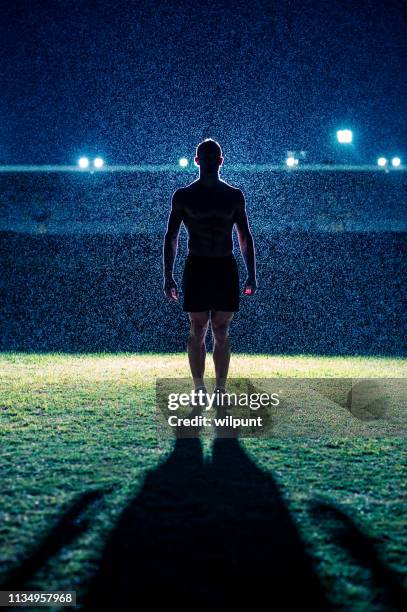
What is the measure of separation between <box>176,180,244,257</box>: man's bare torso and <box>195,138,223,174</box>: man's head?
0.11 m

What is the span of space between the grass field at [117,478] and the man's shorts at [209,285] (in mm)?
832

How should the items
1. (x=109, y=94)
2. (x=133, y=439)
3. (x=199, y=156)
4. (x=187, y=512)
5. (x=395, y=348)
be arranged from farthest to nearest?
(x=109, y=94) → (x=395, y=348) → (x=199, y=156) → (x=133, y=439) → (x=187, y=512)

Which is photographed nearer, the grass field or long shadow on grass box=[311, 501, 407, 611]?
long shadow on grass box=[311, 501, 407, 611]

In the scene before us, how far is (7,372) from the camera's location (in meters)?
5.63

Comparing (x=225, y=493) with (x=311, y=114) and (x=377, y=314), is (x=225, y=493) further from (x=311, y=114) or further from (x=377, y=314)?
(x=311, y=114)

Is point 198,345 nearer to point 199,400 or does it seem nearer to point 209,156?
point 199,400

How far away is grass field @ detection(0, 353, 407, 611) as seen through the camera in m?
1.62

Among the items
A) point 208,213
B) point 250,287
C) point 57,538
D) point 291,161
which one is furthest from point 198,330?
point 291,161

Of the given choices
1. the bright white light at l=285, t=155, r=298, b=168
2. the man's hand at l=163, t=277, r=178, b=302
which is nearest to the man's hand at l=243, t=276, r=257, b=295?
the man's hand at l=163, t=277, r=178, b=302

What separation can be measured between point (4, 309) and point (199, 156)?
6101 millimetres

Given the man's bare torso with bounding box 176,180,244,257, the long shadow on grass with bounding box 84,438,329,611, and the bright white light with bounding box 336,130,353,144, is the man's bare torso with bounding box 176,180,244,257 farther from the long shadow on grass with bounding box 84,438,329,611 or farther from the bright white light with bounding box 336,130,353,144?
the bright white light with bounding box 336,130,353,144

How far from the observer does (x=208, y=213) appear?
3.88 metres

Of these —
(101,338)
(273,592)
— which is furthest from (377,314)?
(273,592)

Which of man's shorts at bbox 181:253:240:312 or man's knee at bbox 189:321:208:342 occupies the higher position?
man's shorts at bbox 181:253:240:312
